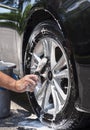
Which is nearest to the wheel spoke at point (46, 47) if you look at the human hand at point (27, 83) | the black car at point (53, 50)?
the black car at point (53, 50)

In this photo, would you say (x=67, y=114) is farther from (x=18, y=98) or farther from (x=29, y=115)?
(x=18, y=98)

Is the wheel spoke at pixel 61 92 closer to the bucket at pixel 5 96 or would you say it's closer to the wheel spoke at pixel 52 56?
the wheel spoke at pixel 52 56

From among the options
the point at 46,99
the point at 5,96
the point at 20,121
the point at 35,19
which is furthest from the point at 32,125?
the point at 35,19

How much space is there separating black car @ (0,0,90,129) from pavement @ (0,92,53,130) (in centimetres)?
14

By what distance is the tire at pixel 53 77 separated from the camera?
131 inches

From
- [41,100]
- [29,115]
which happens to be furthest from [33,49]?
[29,115]

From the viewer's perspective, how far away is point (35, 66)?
398 cm

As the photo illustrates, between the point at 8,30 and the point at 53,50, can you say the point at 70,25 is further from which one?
the point at 8,30

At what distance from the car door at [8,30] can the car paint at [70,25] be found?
0.09 metres

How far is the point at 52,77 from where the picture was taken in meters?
3.67

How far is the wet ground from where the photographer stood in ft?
13.1

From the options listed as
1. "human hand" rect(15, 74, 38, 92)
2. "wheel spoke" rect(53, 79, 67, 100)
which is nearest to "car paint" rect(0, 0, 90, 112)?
"wheel spoke" rect(53, 79, 67, 100)

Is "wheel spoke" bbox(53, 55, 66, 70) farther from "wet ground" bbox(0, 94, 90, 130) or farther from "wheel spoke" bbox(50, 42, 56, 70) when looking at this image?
"wet ground" bbox(0, 94, 90, 130)

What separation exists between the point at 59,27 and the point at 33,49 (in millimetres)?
713
